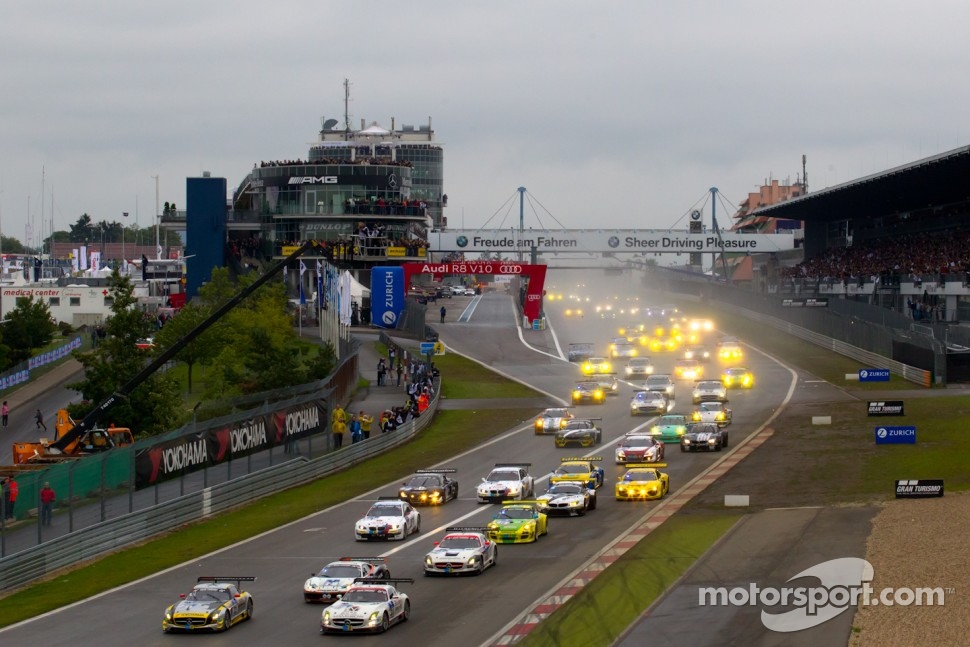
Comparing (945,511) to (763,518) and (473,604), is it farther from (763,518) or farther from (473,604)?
(473,604)

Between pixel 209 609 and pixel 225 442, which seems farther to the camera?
pixel 225 442

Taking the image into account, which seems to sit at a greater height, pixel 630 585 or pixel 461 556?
pixel 461 556

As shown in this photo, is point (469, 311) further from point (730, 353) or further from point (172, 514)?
point (172, 514)

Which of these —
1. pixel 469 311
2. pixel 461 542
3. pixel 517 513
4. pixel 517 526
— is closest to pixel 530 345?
pixel 469 311

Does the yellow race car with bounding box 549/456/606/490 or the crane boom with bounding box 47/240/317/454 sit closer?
the crane boom with bounding box 47/240/317/454

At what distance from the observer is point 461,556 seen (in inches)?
1088

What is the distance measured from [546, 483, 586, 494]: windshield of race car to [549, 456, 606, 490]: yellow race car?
607 millimetres

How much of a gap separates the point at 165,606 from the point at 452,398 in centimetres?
4109

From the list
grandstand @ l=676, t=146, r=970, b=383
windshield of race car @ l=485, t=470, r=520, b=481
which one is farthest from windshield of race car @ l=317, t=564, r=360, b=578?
grandstand @ l=676, t=146, r=970, b=383

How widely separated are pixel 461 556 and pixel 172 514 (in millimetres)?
11623

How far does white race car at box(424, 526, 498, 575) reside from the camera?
2761cm

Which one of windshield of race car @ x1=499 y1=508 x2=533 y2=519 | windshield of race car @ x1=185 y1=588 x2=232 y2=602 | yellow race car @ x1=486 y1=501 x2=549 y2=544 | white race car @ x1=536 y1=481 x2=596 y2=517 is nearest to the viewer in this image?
windshield of race car @ x1=185 y1=588 x2=232 y2=602

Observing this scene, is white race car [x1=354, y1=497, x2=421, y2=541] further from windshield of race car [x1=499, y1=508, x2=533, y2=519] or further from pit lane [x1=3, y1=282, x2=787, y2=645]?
windshield of race car [x1=499, y1=508, x2=533, y2=519]

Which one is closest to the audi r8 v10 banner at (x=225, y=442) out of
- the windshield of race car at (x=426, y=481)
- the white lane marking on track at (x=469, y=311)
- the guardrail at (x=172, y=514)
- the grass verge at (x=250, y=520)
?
the guardrail at (x=172, y=514)
